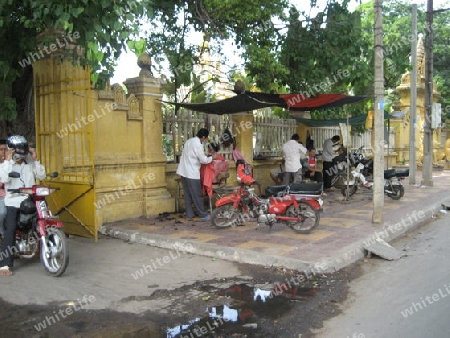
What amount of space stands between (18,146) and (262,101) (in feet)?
17.0

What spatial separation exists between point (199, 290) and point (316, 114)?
10.9m

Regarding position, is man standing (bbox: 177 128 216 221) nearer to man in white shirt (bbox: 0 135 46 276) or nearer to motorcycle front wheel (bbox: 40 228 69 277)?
man in white shirt (bbox: 0 135 46 276)

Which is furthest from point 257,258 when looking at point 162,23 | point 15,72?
point 162,23

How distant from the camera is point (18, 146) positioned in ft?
18.4

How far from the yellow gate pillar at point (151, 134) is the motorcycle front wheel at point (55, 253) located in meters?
3.35

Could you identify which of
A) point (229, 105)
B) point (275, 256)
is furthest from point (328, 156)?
point (275, 256)

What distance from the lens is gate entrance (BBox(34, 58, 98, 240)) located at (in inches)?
293

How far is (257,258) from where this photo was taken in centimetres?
596

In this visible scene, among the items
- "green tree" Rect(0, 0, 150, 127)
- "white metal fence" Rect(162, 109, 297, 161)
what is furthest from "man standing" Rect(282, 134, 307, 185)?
"green tree" Rect(0, 0, 150, 127)

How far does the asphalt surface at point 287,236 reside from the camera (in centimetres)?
593

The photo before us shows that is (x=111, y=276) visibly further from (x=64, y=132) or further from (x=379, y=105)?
(x=379, y=105)

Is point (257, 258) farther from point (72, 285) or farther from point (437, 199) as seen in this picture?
point (437, 199)

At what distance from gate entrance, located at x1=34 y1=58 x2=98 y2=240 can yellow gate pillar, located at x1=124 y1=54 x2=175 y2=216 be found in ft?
4.47

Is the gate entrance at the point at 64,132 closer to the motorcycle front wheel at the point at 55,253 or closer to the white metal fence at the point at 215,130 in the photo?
the motorcycle front wheel at the point at 55,253
